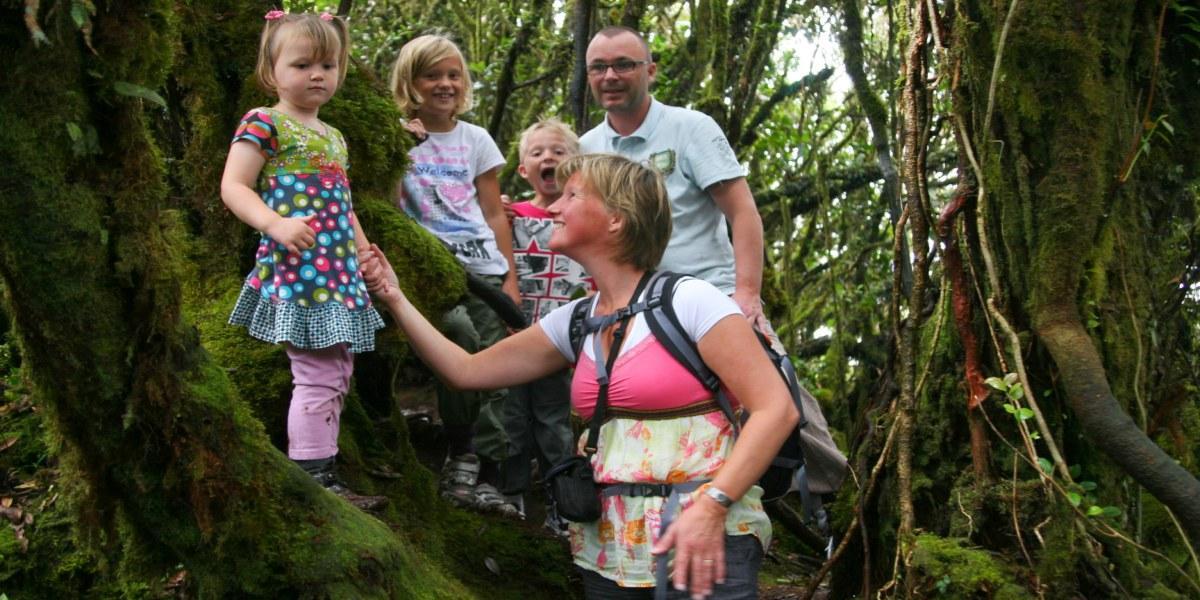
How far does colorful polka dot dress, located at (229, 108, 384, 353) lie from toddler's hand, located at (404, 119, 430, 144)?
1498 millimetres

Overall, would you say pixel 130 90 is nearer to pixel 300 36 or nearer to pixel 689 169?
pixel 300 36

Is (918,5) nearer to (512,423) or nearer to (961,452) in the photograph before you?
(961,452)

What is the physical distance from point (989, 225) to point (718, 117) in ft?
14.7

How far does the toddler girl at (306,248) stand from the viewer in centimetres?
448

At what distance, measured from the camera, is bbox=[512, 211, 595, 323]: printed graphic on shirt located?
7.00 metres

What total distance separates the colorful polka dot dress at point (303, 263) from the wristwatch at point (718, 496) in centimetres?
161

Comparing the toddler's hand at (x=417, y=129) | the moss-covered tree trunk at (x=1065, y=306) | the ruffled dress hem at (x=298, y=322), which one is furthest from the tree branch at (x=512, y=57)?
the ruffled dress hem at (x=298, y=322)

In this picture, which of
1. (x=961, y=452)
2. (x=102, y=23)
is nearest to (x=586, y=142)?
(x=961, y=452)

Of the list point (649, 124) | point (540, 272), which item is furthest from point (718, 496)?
point (540, 272)

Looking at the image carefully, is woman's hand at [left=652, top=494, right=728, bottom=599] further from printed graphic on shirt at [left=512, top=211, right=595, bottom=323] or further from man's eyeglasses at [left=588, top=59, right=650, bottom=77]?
printed graphic on shirt at [left=512, top=211, right=595, bottom=323]

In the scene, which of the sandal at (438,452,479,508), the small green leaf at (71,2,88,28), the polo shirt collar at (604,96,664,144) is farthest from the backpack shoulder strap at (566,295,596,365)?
the sandal at (438,452,479,508)

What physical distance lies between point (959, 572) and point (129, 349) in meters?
2.91

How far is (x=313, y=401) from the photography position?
14.9 feet

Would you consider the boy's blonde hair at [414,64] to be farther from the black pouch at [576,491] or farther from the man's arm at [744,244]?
the black pouch at [576,491]
